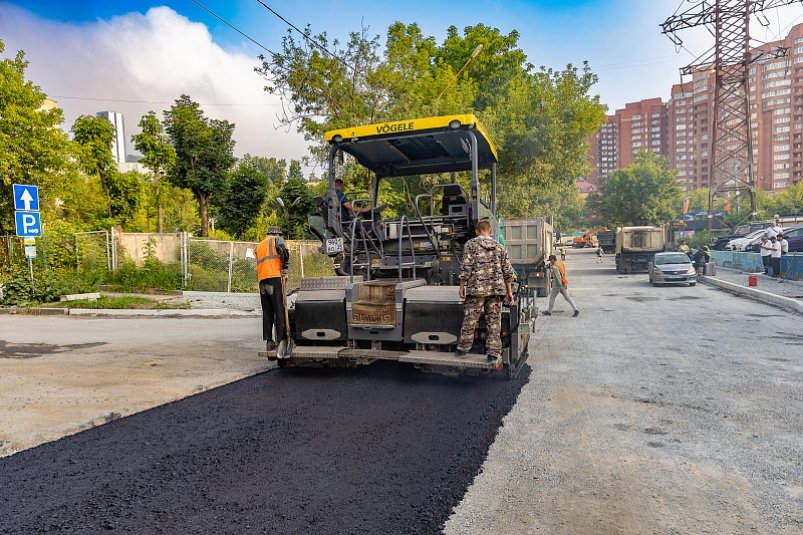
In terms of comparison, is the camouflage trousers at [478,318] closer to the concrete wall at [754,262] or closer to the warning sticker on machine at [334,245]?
the warning sticker on machine at [334,245]

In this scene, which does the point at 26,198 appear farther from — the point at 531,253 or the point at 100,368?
the point at 531,253

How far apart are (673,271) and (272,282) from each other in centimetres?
1820

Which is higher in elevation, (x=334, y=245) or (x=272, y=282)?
(x=334, y=245)

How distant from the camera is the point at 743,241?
32594 millimetres

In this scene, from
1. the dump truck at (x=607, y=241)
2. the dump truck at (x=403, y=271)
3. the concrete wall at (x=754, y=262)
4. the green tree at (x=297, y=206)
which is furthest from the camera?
the dump truck at (x=607, y=241)

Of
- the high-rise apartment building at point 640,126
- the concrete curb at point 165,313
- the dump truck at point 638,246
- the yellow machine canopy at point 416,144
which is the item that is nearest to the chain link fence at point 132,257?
the concrete curb at point 165,313

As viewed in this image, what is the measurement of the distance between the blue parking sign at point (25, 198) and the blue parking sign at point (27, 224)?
0.13m

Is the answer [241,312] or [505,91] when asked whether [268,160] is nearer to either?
[505,91]

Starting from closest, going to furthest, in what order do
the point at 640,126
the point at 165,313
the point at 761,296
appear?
1. the point at 165,313
2. the point at 761,296
3. the point at 640,126

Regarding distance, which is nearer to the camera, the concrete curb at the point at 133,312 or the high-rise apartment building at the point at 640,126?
the concrete curb at the point at 133,312

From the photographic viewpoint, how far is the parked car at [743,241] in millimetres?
31373

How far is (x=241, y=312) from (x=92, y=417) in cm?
994

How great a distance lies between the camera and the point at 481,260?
5.80 m

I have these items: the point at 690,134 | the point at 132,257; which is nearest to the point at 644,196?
the point at 132,257
